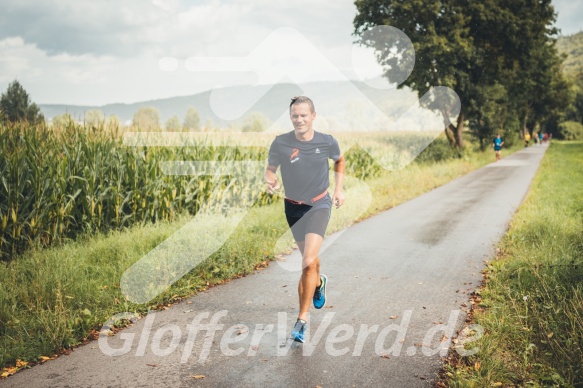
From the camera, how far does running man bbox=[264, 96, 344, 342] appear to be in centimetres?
436

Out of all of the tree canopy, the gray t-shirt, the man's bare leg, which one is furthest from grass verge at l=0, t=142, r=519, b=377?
the tree canopy

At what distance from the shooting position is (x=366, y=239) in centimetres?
877

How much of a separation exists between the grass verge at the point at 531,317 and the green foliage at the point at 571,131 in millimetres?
85502

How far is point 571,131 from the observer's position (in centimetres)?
8019

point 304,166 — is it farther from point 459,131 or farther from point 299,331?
point 459,131

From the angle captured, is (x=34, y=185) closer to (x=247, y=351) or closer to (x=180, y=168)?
(x=180, y=168)

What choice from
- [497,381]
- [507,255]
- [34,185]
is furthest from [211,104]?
[497,381]

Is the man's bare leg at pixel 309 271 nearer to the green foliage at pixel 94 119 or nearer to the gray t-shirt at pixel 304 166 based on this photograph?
the gray t-shirt at pixel 304 166

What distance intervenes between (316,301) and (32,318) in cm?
283

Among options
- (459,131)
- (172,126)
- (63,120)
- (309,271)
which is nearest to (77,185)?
(63,120)

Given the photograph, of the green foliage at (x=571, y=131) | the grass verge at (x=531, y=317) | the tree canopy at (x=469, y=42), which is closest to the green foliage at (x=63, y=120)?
the grass verge at (x=531, y=317)

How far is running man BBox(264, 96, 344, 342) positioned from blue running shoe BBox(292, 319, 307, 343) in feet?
0.11

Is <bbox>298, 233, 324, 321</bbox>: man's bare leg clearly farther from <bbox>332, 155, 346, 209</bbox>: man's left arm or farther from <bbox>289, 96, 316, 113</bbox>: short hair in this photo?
<bbox>289, 96, 316, 113</bbox>: short hair

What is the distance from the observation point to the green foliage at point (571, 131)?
79.4m
